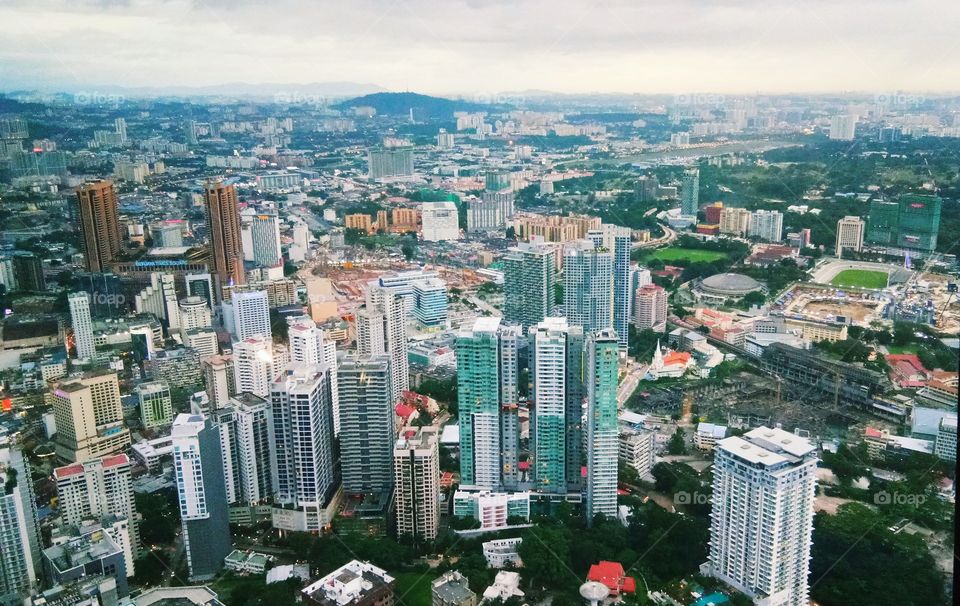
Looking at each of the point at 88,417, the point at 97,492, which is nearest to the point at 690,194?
the point at 88,417

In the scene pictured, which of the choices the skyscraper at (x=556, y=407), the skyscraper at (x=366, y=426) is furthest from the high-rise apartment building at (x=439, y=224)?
the skyscraper at (x=556, y=407)

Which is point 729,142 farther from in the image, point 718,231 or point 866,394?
point 866,394

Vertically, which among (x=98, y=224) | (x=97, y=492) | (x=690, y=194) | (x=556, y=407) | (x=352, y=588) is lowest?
(x=352, y=588)

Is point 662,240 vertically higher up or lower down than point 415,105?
lower down

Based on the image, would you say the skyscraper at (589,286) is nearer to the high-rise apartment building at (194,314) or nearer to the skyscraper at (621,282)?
the skyscraper at (621,282)

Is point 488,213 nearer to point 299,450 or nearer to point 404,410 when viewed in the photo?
point 404,410

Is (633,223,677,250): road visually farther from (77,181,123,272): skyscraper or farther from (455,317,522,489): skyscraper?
(77,181,123,272): skyscraper

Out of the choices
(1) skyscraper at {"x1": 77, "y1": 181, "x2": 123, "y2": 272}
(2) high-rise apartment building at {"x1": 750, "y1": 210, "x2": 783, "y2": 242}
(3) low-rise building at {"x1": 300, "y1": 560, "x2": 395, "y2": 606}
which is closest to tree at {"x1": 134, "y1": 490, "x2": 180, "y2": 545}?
(3) low-rise building at {"x1": 300, "y1": 560, "x2": 395, "y2": 606}
